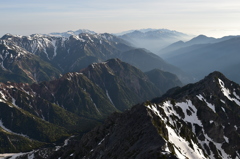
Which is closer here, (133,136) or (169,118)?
(133,136)

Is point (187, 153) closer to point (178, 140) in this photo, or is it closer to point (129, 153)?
point (178, 140)

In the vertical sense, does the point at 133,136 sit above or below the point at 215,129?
above

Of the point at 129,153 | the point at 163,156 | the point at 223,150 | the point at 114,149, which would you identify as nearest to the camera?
the point at 163,156

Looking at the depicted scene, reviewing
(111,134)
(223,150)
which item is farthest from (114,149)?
(223,150)

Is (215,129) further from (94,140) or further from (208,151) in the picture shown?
(94,140)

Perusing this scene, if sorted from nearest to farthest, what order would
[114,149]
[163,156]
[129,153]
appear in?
[163,156] < [129,153] < [114,149]

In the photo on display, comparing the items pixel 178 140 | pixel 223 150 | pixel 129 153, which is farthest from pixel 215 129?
pixel 129 153

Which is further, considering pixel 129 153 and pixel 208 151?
pixel 208 151

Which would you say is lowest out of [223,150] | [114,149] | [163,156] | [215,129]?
[223,150]

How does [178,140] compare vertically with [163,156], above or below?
below
